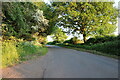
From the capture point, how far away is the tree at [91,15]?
15596 mm

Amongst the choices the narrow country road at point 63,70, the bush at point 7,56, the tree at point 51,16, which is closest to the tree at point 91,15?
the tree at point 51,16

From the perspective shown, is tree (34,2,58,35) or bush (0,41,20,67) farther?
tree (34,2,58,35)

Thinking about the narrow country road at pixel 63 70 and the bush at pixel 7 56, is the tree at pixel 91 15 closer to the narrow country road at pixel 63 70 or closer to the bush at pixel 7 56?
the narrow country road at pixel 63 70

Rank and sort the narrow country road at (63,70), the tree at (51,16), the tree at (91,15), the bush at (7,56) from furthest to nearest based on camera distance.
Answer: the tree at (51,16), the tree at (91,15), the bush at (7,56), the narrow country road at (63,70)

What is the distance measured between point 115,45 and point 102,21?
32.7 feet

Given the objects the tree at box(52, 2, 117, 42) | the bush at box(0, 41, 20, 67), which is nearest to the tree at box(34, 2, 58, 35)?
the tree at box(52, 2, 117, 42)

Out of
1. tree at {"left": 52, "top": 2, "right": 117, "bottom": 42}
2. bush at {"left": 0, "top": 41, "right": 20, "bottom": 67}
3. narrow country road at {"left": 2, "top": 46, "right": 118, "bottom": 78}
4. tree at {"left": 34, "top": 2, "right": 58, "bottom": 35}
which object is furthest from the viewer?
tree at {"left": 34, "top": 2, "right": 58, "bottom": 35}

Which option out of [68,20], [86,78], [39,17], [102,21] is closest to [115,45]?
[86,78]

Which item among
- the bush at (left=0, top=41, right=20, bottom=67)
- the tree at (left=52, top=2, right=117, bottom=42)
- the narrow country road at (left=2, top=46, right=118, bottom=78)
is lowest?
the narrow country road at (left=2, top=46, right=118, bottom=78)

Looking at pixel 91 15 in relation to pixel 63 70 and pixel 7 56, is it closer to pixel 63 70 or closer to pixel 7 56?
pixel 63 70

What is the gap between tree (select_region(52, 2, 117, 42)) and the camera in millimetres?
15596

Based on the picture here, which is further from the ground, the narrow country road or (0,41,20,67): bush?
(0,41,20,67): bush

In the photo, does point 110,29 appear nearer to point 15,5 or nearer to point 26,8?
point 26,8

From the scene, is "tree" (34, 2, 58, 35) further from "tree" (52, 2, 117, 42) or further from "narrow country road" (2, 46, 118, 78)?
"narrow country road" (2, 46, 118, 78)
